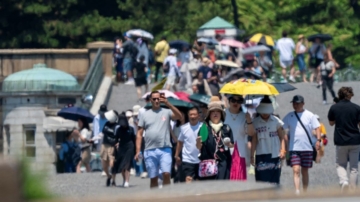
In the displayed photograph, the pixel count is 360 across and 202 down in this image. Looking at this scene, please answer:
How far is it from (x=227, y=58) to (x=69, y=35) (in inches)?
457

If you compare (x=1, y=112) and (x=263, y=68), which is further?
(x=263, y=68)

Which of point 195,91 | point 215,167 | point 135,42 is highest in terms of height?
point 135,42

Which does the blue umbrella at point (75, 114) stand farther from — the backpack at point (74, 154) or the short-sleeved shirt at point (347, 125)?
the short-sleeved shirt at point (347, 125)

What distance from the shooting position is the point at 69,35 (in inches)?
1559

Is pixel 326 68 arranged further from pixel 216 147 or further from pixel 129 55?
pixel 216 147

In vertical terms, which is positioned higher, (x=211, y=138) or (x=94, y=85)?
(x=94, y=85)

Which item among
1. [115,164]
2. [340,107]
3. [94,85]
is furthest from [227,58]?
[340,107]

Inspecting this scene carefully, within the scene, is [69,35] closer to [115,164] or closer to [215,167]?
[115,164]

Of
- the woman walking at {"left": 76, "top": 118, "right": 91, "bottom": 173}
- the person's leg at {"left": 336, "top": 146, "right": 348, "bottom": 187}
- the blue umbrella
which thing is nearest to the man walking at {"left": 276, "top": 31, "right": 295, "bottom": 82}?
the blue umbrella

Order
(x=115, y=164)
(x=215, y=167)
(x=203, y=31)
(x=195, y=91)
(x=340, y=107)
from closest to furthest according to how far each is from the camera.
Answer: (x=215, y=167) → (x=340, y=107) → (x=115, y=164) → (x=195, y=91) → (x=203, y=31)

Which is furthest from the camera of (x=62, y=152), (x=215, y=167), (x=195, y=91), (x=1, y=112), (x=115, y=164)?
(x=1, y=112)

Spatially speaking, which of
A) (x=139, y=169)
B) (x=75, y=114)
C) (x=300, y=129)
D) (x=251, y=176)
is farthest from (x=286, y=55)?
(x=300, y=129)

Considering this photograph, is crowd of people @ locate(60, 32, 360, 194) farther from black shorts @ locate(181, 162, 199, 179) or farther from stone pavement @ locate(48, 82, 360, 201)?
stone pavement @ locate(48, 82, 360, 201)

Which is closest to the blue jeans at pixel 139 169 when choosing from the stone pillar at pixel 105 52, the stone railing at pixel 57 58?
the stone pillar at pixel 105 52
